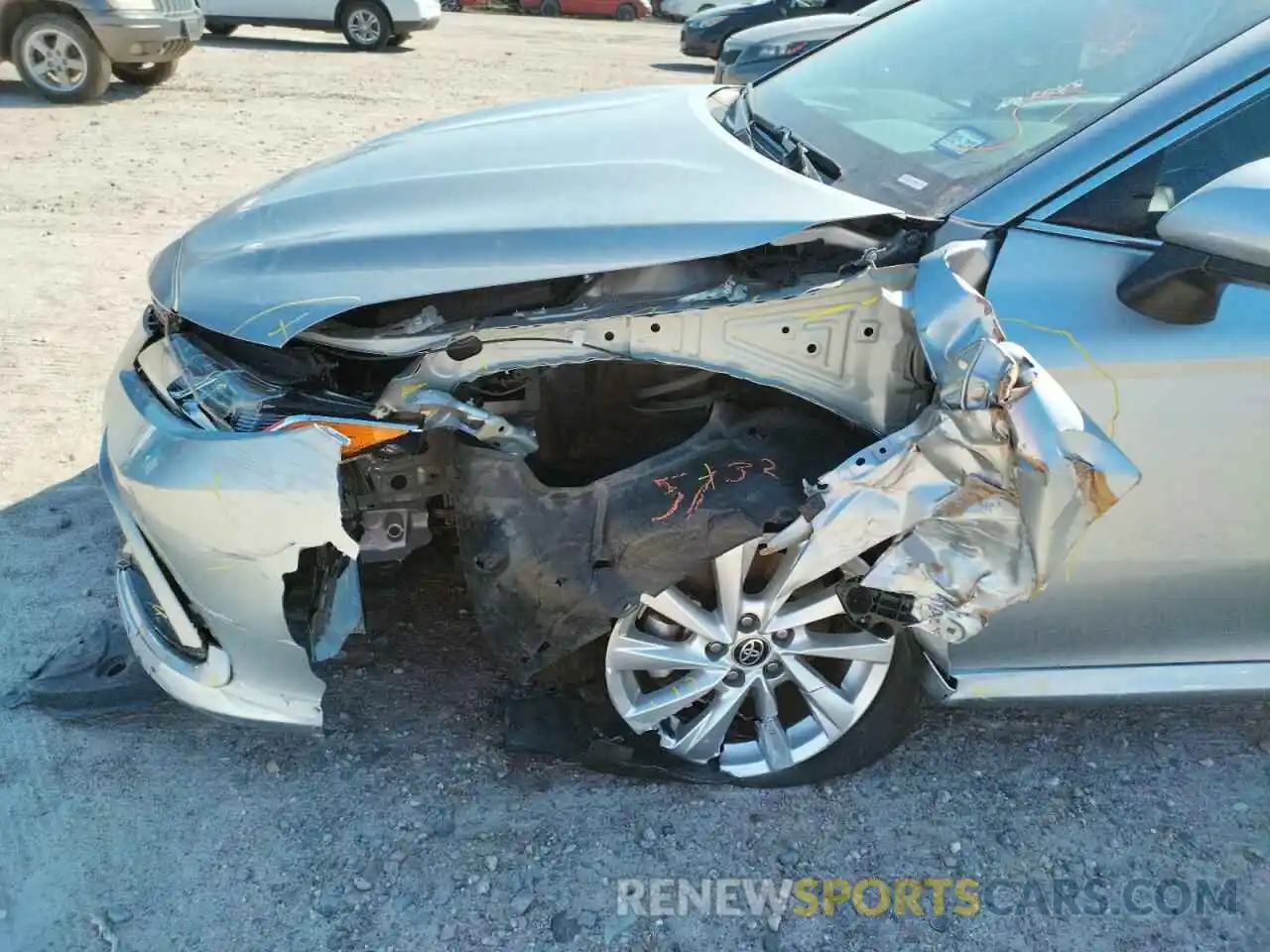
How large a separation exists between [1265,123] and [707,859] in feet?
6.13

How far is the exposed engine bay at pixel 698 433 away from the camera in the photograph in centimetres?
184

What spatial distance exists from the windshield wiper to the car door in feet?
1.80

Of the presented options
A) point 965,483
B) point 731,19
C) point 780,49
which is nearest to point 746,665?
point 965,483

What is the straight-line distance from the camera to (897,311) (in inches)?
76.7

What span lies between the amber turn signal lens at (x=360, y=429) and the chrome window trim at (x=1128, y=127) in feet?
3.85

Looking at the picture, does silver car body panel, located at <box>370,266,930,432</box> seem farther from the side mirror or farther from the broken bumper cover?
the side mirror

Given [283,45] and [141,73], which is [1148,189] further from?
[283,45]

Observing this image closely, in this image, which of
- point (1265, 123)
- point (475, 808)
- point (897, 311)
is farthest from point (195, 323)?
point (1265, 123)

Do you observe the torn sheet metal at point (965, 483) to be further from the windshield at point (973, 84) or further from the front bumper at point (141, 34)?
the front bumper at point (141, 34)

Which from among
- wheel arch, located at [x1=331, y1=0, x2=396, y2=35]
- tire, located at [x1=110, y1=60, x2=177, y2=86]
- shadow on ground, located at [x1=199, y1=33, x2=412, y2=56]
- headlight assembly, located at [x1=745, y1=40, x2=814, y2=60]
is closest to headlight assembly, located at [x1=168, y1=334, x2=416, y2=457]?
headlight assembly, located at [x1=745, y1=40, x2=814, y2=60]

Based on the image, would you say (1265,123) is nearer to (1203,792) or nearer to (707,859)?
(1203,792)

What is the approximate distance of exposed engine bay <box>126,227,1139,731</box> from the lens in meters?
1.84

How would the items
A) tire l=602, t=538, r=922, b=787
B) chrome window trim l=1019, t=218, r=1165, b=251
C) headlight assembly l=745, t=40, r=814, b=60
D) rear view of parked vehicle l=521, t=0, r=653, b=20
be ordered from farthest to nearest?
rear view of parked vehicle l=521, t=0, r=653, b=20 < headlight assembly l=745, t=40, r=814, b=60 < tire l=602, t=538, r=922, b=787 < chrome window trim l=1019, t=218, r=1165, b=251
